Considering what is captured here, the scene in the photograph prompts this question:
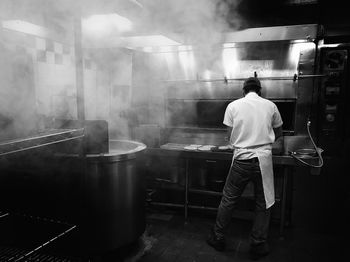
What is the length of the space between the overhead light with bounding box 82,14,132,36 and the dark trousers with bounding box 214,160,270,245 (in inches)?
75.2

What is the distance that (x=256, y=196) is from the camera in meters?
3.37

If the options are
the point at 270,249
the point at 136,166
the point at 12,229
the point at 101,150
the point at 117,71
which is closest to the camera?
the point at 12,229

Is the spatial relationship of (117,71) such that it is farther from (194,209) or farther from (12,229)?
(12,229)

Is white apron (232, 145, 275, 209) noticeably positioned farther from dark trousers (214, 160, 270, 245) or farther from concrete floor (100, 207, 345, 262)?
concrete floor (100, 207, 345, 262)

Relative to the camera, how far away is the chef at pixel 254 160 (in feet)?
10.8

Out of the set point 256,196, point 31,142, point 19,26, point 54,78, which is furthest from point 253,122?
point 54,78

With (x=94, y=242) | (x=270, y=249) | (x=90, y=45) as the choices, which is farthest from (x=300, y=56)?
(x=94, y=242)

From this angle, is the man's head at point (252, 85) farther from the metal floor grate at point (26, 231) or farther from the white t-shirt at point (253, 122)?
the metal floor grate at point (26, 231)

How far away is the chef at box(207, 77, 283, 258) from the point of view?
3287 mm

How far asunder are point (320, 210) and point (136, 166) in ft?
8.74

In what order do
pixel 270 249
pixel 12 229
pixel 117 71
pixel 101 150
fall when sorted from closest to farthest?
pixel 12 229 → pixel 101 150 → pixel 270 249 → pixel 117 71

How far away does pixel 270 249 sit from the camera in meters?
3.52

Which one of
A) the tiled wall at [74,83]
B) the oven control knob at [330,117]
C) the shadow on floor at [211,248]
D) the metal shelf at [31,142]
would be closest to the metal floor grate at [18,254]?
the metal shelf at [31,142]

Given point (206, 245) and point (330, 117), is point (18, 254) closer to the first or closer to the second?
point (206, 245)
